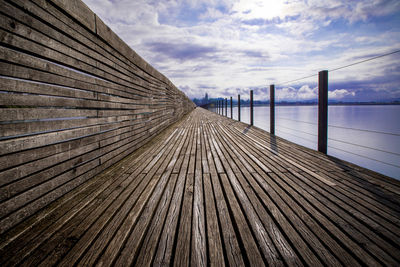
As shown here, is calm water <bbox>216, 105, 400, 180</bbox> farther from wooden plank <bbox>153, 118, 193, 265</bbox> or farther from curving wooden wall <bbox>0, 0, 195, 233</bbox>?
curving wooden wall <bbox>0, 0, 195, 233</bbox>

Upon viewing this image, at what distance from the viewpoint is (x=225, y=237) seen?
126 cm

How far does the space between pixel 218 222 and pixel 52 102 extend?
6.00ft

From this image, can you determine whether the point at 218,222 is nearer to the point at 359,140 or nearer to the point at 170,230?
the point at 170,230

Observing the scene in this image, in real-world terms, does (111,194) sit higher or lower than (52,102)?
lower

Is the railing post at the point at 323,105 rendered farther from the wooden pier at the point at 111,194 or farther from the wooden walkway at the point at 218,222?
the wooden walkway at the point at 218,222

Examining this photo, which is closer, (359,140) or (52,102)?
(52,102)

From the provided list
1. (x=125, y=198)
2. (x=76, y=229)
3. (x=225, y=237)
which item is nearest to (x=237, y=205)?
(x=225, y=237)

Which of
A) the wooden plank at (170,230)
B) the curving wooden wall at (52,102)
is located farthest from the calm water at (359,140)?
the curving wooden wall at (52,102)

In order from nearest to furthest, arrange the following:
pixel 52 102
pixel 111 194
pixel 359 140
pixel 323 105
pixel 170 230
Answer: pixel 170 230, pixel 52 102, pixel 111 194, pixel 323 105, pixel 359 140

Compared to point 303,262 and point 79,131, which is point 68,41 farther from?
point 303,262

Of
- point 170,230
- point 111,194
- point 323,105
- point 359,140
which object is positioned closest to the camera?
point 170,230

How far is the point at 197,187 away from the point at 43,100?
5.40 feet

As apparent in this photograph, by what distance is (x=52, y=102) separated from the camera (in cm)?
175

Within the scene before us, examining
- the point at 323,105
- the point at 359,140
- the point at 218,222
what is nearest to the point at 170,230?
the point at 218,222
